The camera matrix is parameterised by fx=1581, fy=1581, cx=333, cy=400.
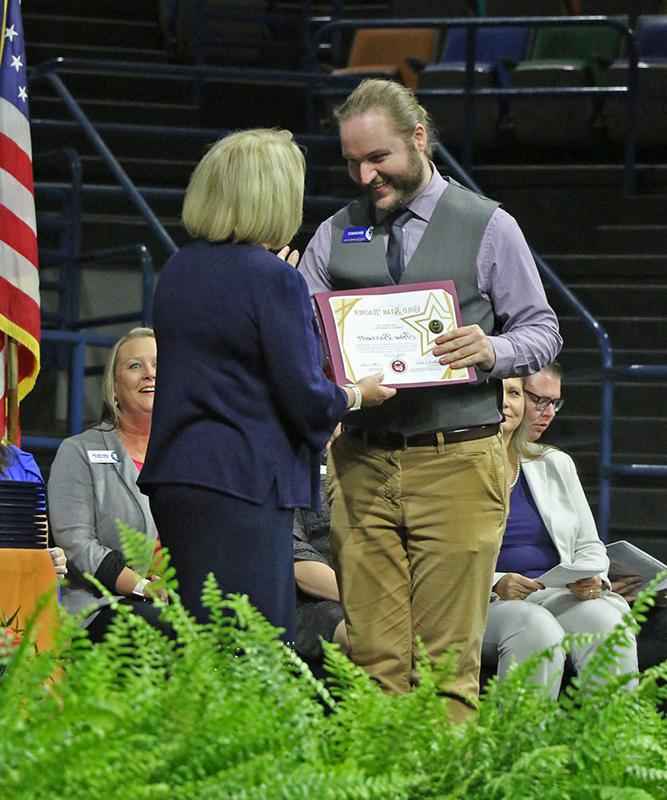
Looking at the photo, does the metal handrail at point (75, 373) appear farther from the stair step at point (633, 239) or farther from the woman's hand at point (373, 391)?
the stair step at point (633, 239)

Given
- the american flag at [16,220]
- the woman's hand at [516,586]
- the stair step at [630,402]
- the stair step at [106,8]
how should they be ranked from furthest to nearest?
the stair step at [106,8], the stair step at [630,402], the american flag at [16,220], the woman's hand at [516,586]

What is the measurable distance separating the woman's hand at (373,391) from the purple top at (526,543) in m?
1.37

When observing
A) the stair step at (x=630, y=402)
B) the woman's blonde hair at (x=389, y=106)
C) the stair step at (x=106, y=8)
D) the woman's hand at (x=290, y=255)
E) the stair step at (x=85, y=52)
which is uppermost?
the stair step at (x=106, y=8)

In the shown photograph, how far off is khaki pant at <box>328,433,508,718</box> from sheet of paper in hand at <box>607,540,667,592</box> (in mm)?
1277

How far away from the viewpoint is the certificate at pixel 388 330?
340cm

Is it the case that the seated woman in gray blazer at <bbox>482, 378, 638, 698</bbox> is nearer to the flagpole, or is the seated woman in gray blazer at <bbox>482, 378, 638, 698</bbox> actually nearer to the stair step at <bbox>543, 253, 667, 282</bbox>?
the flagpole

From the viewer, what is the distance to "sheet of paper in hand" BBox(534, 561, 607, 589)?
14.4 feet

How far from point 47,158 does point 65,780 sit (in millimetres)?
6032

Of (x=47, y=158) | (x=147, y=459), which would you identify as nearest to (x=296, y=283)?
(x=147, y=459)

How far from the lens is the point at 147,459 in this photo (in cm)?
309

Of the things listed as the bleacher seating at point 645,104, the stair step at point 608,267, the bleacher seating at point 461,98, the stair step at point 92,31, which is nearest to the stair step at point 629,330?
the stair step at point 608,267

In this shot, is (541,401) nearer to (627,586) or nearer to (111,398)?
(627,586)

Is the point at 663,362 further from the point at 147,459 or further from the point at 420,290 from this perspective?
the point at 147,459

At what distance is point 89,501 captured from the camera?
4434 mm
